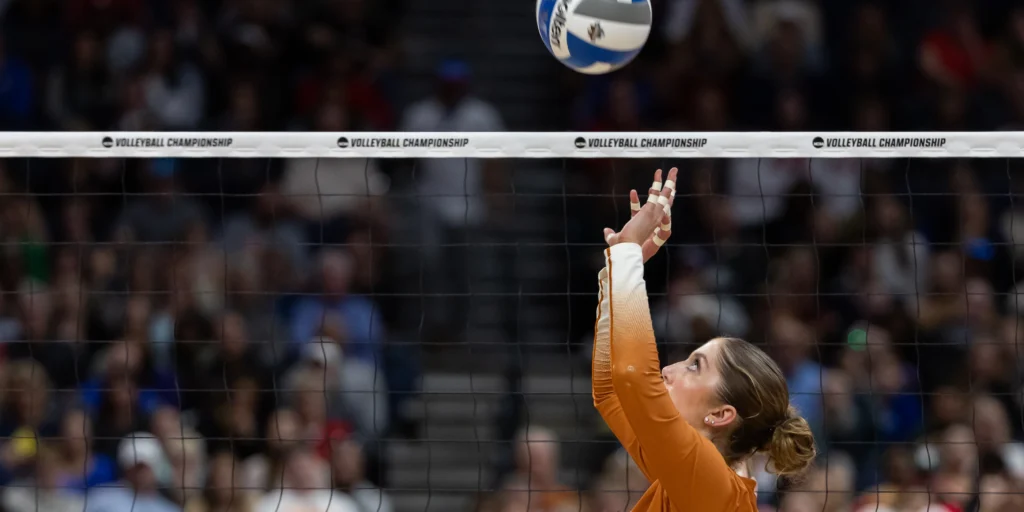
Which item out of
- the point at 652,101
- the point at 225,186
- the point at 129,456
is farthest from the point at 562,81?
the point at 129,456

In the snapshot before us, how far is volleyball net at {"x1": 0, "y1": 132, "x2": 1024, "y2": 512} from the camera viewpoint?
706 centimetres

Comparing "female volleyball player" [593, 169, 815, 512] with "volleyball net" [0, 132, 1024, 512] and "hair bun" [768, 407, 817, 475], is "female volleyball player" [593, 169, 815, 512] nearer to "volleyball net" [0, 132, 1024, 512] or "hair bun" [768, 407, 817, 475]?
"hair bun" [768, 407, 817, 475]

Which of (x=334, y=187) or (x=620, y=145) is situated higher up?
(x=334, y=187)

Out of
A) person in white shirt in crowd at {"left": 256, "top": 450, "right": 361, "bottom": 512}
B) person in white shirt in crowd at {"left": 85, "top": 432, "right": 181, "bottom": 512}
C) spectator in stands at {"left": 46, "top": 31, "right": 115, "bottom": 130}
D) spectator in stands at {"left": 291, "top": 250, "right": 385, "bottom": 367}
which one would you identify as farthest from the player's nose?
spectator in stands at {"left": 46, "top": 31, "right": 115, "bottom": 130}

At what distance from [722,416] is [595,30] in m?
2.04

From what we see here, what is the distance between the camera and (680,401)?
125 inches

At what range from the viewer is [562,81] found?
33.0 ft

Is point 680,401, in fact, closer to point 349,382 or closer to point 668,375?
point 668,375

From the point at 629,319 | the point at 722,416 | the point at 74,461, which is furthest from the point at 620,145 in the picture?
the point at 74,461

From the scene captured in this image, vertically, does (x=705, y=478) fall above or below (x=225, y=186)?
below

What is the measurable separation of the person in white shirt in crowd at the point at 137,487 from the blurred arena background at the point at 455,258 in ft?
0.09

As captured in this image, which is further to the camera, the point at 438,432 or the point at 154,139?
the point at 438,432

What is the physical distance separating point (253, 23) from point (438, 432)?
140 inches

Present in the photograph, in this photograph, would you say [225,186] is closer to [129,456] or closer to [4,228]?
[4,228]
